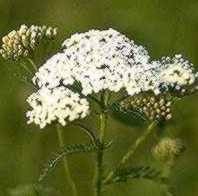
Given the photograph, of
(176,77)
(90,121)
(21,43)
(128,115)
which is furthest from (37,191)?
(90,121)

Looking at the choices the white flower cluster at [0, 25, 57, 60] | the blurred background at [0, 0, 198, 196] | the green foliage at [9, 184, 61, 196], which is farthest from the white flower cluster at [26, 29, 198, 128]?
the blurred background at [0, 0, 198, 196]

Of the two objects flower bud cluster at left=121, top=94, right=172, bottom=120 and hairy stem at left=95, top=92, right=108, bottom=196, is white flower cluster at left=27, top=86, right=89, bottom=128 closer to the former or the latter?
hairy stem at left=95, top=92, right=108, bottom=196

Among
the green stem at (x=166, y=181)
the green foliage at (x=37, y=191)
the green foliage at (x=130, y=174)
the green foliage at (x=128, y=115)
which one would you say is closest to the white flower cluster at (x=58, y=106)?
the green foliage at (x=128, y=115)

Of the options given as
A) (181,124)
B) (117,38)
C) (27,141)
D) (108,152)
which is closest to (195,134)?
(181,124)

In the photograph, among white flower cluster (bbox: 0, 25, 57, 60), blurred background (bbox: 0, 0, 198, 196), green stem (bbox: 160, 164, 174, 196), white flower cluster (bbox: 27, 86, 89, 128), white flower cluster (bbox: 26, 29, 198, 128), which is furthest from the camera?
blurred background (bbox: 0, 0, 198, 196)

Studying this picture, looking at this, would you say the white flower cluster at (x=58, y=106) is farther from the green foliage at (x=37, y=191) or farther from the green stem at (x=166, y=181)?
A: the green stem at (x=166, y=181)
